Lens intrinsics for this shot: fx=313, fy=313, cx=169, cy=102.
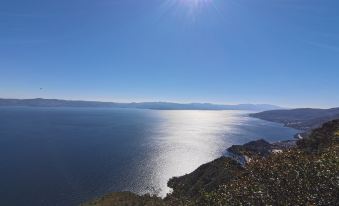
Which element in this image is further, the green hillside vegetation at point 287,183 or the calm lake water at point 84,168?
the calm lake water at point 84,168

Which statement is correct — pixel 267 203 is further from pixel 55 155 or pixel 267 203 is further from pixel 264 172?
pixel 55 155

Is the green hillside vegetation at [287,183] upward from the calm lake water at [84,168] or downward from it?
upward

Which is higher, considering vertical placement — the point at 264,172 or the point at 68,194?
the point at 264,172

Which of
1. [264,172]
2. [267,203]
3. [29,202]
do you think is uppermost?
[264,172]

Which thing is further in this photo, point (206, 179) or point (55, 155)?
point (55, 155)

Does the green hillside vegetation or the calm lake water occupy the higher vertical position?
the green hillside vegetation

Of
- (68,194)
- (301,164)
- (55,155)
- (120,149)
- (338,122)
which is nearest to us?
(301,164)

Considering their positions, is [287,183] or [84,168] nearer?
[287,183]

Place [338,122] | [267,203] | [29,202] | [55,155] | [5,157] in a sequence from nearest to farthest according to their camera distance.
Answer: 1. [267,203]
2. [29,202]
3. [338,122]
4. [5,157]
5. [55,155]

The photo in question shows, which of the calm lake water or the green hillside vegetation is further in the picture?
the calm lake water

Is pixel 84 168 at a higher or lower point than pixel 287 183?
lower

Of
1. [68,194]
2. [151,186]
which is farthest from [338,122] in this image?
[68,194]
